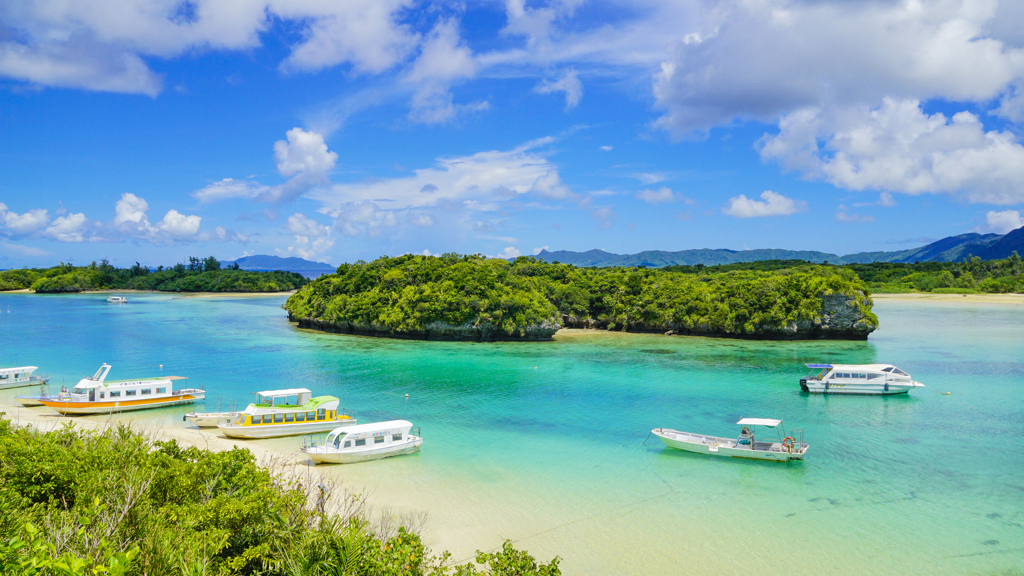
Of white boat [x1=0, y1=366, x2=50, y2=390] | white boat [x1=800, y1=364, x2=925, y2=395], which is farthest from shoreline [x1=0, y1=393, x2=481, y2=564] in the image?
white boat [x1=800, y1=364, x2=925, y2=395]

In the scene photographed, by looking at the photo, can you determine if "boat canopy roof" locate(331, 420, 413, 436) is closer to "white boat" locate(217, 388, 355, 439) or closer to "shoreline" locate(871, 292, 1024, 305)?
"white boat" locate(217, 388, 355, 439)

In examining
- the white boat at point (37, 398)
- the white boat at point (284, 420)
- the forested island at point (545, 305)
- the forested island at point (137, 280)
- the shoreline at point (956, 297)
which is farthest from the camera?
the forested island at point (137, 280)

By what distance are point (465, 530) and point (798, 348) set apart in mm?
46684

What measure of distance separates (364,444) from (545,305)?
1618 inches

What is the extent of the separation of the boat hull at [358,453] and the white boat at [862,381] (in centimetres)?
2495

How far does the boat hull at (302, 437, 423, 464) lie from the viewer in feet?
65.9

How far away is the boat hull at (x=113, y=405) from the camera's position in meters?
26.7

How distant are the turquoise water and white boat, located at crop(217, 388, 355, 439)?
2.99 feet

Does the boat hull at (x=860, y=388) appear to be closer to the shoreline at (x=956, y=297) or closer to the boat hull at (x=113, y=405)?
the boat hull at (x=113, y=405)

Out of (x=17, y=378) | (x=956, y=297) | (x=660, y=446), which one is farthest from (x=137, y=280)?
(x=956, y=297)

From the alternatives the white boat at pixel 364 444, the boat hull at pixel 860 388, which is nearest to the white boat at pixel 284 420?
the white boat at pixel 364 444

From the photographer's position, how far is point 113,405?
27281 mm

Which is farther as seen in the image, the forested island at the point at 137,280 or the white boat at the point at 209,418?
the forested island at the point at 137,280

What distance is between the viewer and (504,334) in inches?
2329
